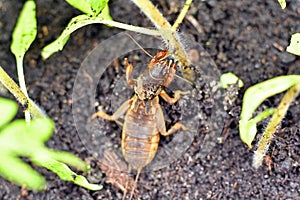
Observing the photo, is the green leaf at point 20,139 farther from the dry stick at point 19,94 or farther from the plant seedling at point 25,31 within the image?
the plant seedling at point 25,31

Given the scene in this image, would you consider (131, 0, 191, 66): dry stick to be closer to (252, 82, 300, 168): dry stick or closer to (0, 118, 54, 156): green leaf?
(252, 82, 300, 168): dry stick

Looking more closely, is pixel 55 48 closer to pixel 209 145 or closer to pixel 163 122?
pixel 163 122

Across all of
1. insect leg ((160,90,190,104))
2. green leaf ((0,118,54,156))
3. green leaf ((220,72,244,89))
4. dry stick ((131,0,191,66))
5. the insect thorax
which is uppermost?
green leaf ((0,118,54,156))

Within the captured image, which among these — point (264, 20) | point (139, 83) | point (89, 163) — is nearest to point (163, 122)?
point (139, 83)

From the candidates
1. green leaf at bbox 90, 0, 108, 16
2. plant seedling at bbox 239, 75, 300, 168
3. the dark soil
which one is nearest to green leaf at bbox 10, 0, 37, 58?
the dark soil

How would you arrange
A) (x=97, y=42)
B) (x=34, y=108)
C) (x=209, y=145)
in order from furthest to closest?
(x=97, y=42) < (x=209, y=145) < (x=34, y=108)

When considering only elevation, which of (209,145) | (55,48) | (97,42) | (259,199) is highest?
(55,48)

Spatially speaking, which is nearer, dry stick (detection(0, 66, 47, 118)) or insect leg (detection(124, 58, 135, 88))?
dry stick (detection(0, 66, 47, 118))

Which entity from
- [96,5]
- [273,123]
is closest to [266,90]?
[273,123]
